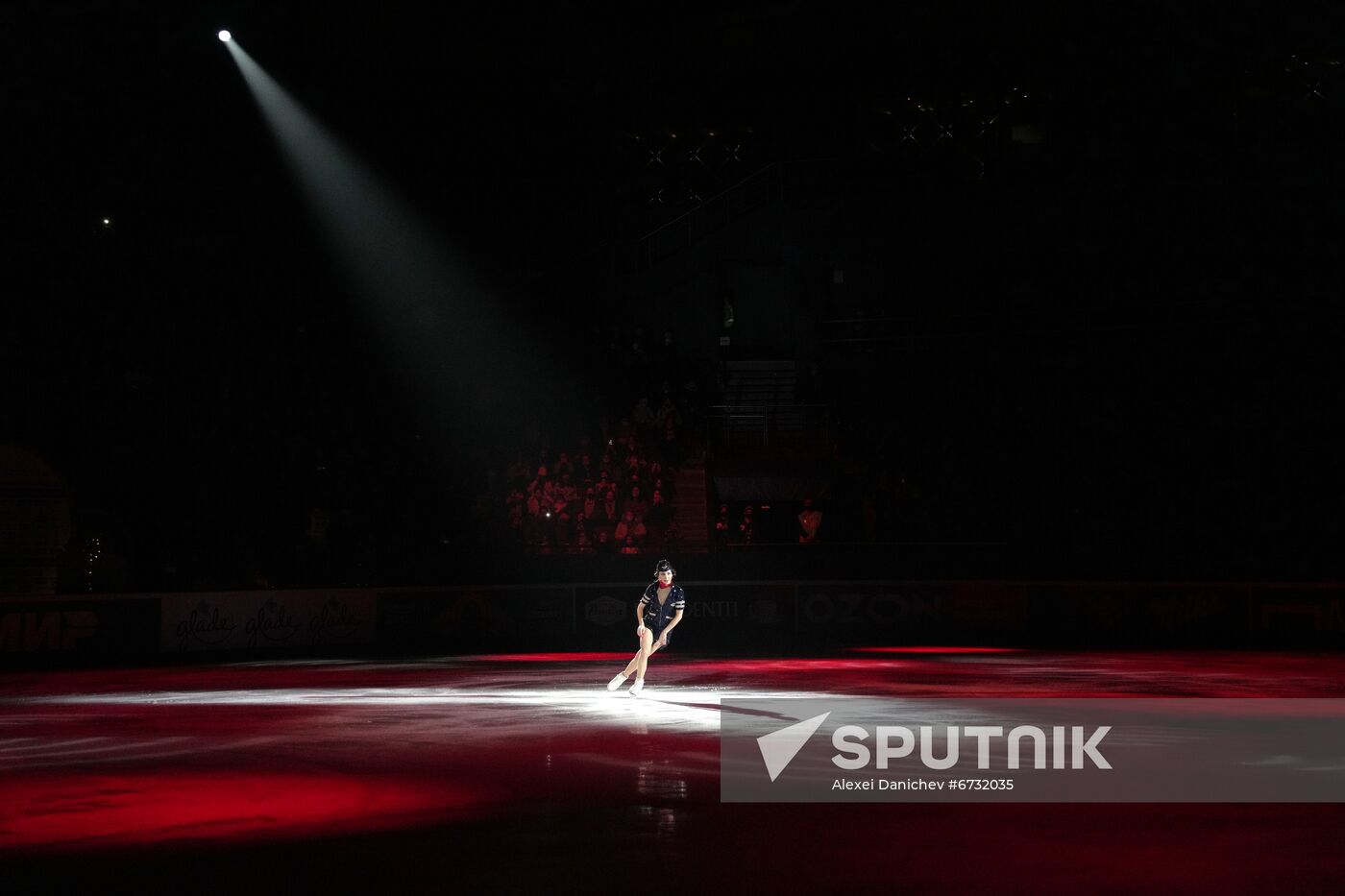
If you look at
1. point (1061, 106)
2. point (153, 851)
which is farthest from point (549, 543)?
point (153, 851)

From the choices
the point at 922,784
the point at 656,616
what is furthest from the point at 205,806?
the point at 656,616

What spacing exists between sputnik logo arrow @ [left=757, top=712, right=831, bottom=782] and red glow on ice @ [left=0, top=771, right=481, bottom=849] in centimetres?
302

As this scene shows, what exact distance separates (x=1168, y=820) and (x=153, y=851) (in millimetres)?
7091

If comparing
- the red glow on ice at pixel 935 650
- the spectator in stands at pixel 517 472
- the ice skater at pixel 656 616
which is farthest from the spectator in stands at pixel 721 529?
the ice skater at pixel 656 616

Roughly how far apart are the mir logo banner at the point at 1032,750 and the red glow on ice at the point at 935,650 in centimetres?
1035

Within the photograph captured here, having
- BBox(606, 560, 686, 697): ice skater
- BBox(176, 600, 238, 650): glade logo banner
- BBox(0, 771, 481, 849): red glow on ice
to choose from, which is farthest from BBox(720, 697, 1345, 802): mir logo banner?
BBox(176, 600, 238, 650): glade logo banner

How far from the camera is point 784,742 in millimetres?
14375

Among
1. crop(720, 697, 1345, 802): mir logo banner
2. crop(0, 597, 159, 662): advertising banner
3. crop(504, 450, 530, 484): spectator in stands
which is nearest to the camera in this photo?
crop(720, 697, 1345, 802): mir logo banner

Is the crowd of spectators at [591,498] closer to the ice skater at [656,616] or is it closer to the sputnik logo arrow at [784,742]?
the ice skater at [656,616]

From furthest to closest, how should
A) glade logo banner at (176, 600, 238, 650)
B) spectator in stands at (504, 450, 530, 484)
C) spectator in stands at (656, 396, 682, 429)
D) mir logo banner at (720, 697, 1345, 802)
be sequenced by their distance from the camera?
spectator in stands at (656, 396, 682, 429) < spectator in stands at (504, 450, 530, 484) < glade logo banner at (176, 600, 238, 650) < mir logo banner at (720, 697, 1345, 802)

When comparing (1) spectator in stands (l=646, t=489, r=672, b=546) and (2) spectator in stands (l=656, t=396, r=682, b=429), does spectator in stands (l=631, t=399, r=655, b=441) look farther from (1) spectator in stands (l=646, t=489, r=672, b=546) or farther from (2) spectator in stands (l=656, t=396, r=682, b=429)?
(1) spectator in stands (l=646, t=489, r=672, b=546)

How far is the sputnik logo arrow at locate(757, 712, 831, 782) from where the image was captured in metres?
12.9

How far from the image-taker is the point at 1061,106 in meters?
39.0

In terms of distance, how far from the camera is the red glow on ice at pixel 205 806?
9867mm
